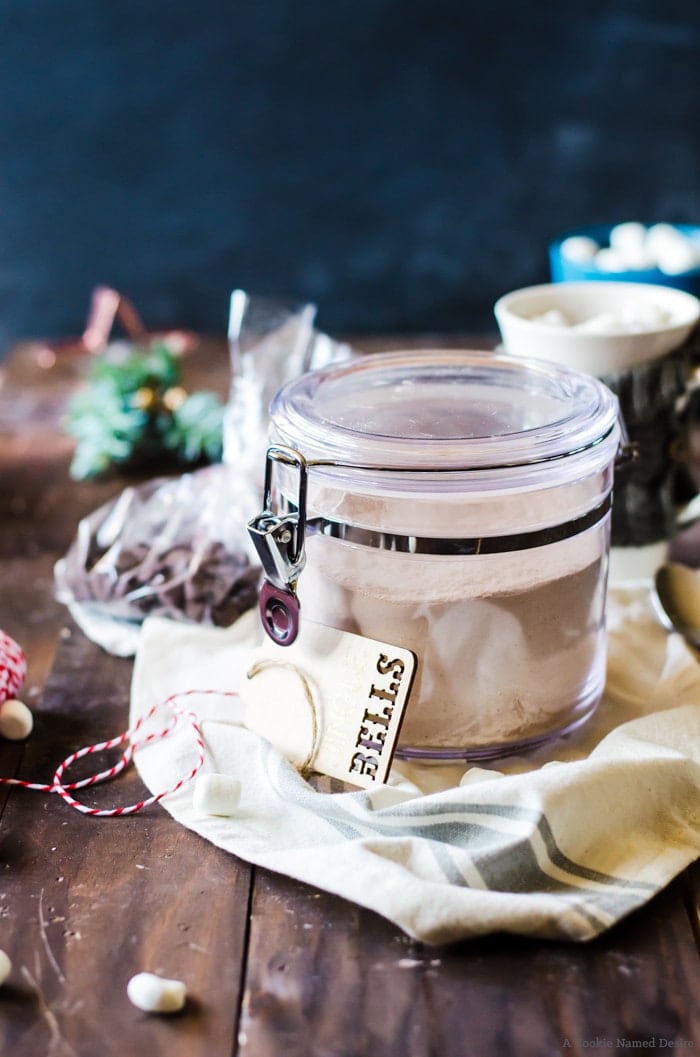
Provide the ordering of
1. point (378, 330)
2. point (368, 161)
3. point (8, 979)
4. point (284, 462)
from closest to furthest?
point (8, 979), point (284, 462), point (368, 161), point (378, 330)

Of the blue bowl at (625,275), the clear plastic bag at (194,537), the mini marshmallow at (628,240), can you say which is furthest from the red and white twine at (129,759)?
the mini marshmallow at (628,240)

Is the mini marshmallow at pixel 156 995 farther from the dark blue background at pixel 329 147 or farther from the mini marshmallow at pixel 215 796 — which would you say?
the dark blue background at pixel 329 147

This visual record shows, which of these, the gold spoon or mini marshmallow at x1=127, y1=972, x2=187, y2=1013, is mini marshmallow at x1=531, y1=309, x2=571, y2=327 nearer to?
the gold spoon

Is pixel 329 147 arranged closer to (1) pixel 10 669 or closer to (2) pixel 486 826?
(1) pixel 10 669

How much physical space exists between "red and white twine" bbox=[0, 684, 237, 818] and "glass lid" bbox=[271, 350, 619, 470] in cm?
18

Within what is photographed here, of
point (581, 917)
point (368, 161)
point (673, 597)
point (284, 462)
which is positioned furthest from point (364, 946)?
point (368, 161)

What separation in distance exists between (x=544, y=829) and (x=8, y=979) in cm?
26

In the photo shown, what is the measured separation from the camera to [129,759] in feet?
2.11

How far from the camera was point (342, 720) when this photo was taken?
59 centimetres

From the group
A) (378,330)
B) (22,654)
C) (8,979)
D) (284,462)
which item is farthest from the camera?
(378,330)

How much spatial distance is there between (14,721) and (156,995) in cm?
26

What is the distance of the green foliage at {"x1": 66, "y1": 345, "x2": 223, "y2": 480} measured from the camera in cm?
108

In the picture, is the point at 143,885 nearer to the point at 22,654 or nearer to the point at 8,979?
the point at 8,979

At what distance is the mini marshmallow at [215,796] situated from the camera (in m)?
0.57
